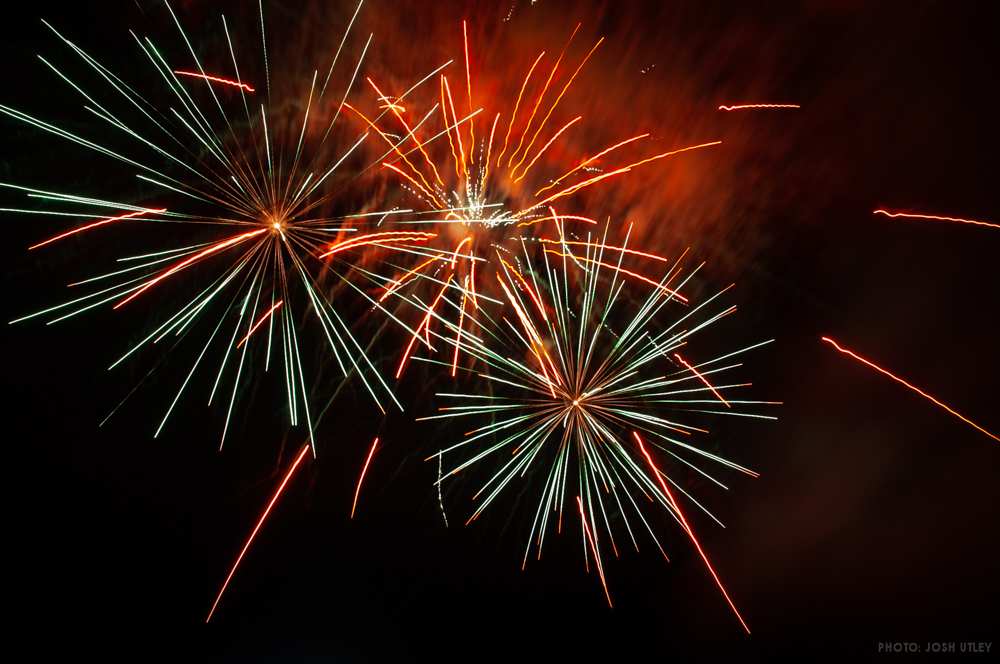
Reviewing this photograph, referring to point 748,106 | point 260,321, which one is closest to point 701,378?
point 748,106

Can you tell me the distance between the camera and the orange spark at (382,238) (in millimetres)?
1436

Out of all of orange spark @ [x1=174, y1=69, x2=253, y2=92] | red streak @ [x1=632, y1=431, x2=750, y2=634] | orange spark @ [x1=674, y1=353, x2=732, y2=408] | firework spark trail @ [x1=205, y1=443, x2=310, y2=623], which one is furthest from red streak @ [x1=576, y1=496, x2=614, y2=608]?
orange spark @ [x1=174, y1=69, x2=253, y2=92]

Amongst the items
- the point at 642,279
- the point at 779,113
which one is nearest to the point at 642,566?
the point at 642,279

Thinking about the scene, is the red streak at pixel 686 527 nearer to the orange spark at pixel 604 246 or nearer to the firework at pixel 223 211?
the orange spark at pixel 604 246

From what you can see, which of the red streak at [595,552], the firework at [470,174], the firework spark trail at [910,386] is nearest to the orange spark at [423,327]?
the firework at [470,174]

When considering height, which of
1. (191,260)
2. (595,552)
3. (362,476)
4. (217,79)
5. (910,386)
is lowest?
(595,552)

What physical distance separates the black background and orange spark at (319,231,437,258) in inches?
15.4

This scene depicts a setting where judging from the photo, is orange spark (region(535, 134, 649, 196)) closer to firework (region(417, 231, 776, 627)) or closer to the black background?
firework (region(417, 231, 776, 627))

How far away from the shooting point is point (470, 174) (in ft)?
4.83

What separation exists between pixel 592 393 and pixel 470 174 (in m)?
0.58

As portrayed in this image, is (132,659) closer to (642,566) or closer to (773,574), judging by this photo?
(642,566)

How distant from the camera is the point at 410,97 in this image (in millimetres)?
1475

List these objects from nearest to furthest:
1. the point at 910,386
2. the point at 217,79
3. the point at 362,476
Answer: the point at 217,79 → the point at 362,476 → the point at 910,386

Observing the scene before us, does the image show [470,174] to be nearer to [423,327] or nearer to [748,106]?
[423,327]
